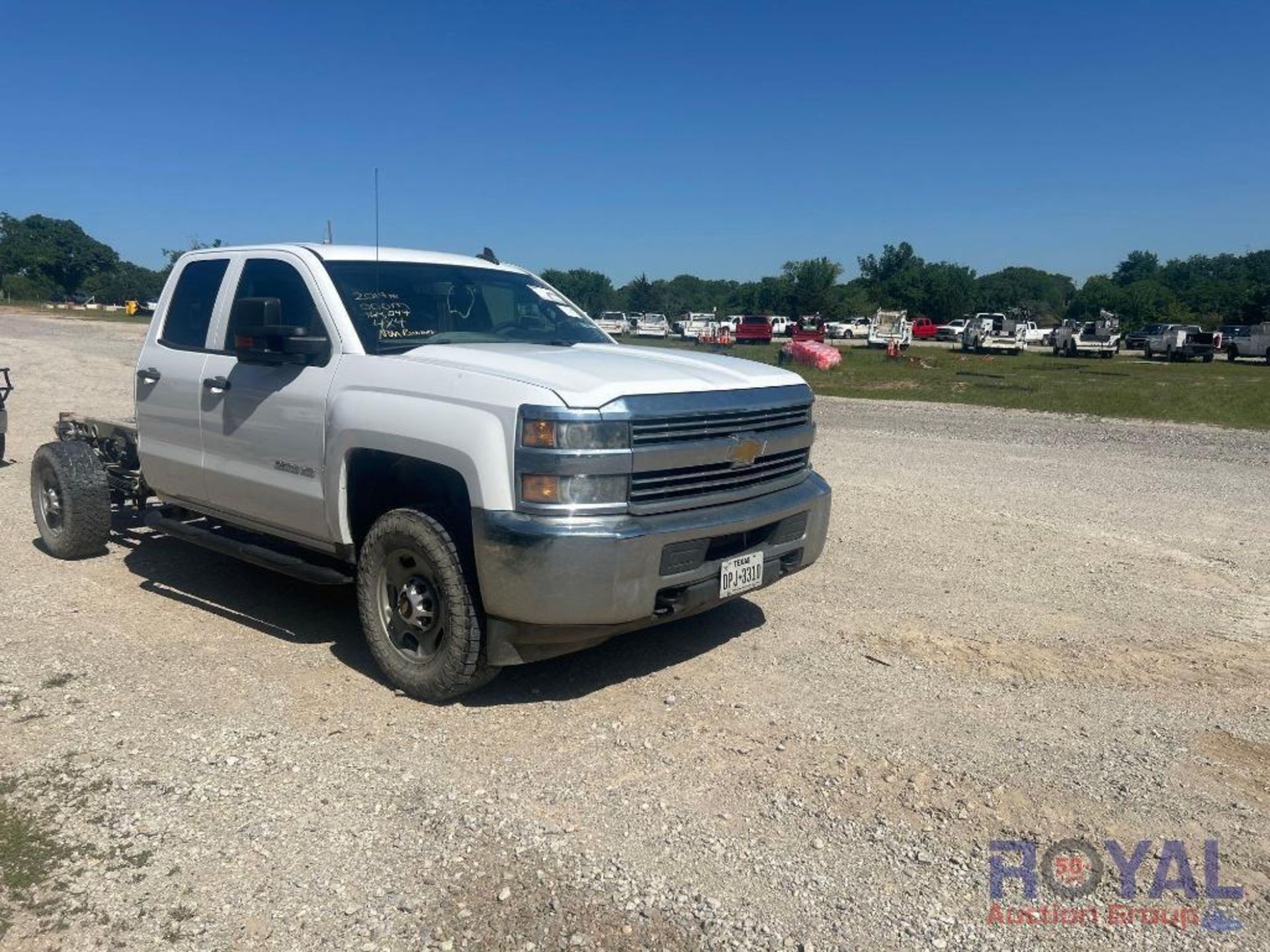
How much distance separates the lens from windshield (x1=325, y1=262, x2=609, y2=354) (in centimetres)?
523

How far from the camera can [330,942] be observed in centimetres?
301

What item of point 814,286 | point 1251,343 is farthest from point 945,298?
point 1251,343

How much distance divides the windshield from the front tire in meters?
1.02

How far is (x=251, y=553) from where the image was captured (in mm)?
5496

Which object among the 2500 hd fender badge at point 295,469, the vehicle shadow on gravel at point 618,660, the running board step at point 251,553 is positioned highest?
the 2500 hd fender badge at point 295,469

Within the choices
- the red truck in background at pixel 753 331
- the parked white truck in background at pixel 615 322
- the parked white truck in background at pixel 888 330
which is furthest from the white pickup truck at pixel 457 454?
the red truck in background at pixel 753 331

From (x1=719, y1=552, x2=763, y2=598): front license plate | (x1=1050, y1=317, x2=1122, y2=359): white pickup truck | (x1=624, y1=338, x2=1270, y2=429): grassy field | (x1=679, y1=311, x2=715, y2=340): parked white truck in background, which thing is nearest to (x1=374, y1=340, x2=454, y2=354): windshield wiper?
(x1=719, y1=552, x2=763, y2=598): front license plate

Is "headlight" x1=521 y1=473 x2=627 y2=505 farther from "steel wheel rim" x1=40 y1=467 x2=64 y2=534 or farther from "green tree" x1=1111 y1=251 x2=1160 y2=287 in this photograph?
"green tree" x1=1111 y1=251 x2=1160 y2=287

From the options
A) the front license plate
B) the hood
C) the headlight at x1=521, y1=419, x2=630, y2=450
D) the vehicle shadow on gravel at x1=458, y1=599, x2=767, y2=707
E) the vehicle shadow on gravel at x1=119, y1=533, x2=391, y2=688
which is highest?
the hood

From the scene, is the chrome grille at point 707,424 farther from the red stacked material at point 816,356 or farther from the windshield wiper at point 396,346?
the red stacked material at point 816,356

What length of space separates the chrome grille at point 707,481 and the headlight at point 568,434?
0.23 metres

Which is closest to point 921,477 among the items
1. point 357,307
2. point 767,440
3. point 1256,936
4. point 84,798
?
point 767,440

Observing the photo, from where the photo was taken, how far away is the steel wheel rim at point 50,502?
7.13 m

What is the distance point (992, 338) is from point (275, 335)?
51.4 meters
